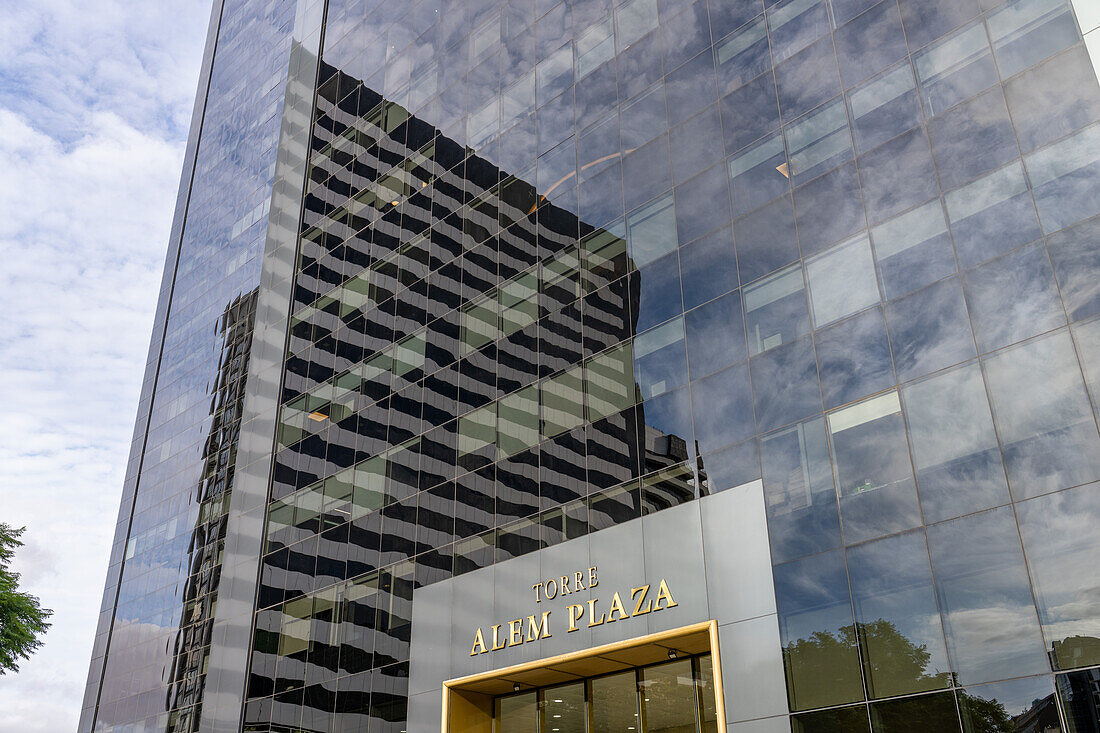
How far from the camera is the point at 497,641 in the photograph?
3162cm

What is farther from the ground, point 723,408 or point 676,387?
point 676,387

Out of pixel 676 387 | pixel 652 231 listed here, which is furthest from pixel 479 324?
pixel 676 387

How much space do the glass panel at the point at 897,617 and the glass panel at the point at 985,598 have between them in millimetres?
336

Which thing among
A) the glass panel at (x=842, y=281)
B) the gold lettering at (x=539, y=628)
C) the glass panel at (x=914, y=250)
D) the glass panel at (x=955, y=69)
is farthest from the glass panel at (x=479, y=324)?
the glass panel at (x=955, y=69)

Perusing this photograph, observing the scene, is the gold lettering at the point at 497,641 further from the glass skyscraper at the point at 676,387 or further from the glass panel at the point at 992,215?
the glass panel at the point at 992,215

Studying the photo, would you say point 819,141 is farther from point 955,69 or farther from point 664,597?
point 664,597

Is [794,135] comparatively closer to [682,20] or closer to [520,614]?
[682,20]

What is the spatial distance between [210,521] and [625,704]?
3254 cm

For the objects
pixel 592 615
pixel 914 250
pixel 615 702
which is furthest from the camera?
pixel 615 702

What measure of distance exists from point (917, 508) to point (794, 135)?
39.1 ft

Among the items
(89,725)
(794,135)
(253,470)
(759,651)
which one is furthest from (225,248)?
(759,651)

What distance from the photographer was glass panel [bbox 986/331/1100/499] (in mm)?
20688

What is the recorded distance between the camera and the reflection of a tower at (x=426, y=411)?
105 ft

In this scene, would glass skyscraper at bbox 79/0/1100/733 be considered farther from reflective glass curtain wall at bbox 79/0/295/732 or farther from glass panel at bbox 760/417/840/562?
reflective glass curtain wall at bbox 79/0/295/732
